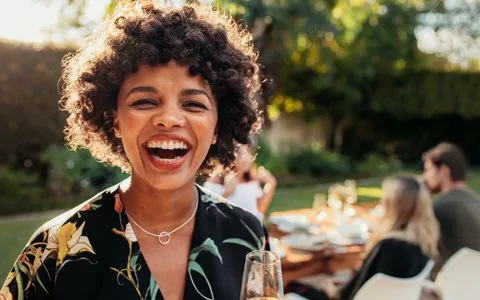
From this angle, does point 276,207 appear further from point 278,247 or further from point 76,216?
Answer: point 76,216

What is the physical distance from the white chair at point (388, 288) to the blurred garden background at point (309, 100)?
271 cm

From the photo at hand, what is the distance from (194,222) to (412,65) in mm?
14305

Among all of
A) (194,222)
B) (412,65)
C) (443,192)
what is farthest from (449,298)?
(412,65)

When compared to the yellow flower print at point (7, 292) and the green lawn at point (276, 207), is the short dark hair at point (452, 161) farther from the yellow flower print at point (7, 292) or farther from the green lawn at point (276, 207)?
the green lawn at point (276, 207)

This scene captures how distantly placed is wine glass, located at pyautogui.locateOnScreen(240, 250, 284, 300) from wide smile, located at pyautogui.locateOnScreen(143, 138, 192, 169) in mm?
362

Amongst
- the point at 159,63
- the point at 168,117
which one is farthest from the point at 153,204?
the point at 159,63

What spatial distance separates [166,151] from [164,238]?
0.29 metres

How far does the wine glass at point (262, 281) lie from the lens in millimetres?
1088

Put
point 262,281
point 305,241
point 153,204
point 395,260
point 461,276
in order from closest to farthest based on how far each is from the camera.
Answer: point 262,281, point 153,204, point 395,260, point 461,276, point 305,241

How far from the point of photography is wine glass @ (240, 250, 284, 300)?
109cm

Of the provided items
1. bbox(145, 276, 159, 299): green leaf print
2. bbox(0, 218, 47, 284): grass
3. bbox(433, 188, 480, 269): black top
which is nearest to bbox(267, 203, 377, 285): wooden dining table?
bbox(433, 188, 480, 269): black top

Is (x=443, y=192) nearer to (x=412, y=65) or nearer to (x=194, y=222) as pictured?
(x=194, y=222)

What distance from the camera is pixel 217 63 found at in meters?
1.44

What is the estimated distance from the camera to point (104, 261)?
1291 millimetres
